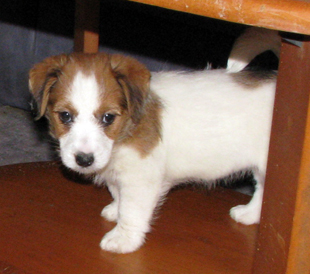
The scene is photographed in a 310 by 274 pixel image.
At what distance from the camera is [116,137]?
1.79 meters

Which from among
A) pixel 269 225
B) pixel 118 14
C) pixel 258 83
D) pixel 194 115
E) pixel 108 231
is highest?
pixel 118 14

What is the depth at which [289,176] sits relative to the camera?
3.84ft

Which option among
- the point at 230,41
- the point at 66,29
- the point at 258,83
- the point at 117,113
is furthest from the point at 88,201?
the point at 66,29

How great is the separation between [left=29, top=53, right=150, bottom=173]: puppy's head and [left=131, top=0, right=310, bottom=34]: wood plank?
684mm

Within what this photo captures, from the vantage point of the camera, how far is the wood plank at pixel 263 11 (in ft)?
3.21

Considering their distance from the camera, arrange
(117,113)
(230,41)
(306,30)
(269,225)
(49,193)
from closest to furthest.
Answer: (306,30), (269,225), (117,113), (49,193), (230,41)

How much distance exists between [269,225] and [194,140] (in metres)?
0.70

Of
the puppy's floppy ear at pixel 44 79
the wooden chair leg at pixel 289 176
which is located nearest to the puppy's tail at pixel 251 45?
the puppy's floppy ear at pixel 44 79

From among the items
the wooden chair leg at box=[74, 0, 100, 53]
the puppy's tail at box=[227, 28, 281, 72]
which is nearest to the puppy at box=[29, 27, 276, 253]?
the puppy's tail at box=[227, 28, 281, 72]

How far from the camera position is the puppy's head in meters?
1.66

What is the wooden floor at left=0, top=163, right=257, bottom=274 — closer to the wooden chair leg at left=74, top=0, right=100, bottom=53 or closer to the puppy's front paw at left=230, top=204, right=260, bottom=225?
the puppy's front paw at left=230, top=204, right=260, bottom=225

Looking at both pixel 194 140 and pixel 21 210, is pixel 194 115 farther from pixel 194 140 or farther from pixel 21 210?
pixel 21 210

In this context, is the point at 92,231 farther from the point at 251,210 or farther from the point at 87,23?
the point at 87,23

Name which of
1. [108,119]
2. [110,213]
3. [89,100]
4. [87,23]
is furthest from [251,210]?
[87,23]
